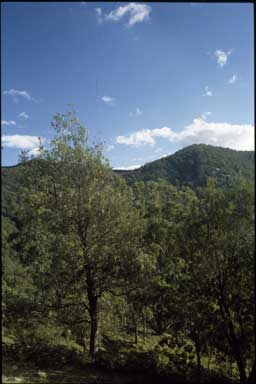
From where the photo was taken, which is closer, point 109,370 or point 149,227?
point 109,370

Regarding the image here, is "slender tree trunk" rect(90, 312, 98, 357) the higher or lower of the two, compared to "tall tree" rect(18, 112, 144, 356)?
lower

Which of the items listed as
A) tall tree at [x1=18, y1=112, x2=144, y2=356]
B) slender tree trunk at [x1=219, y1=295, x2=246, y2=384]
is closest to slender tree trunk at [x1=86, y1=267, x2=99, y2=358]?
tall tree at [x1=18, y1=112, x2=144, y2=356]

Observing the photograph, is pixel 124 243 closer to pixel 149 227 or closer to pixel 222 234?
pixel 149 227

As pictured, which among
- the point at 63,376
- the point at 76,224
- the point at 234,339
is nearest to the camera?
the point at 63,376

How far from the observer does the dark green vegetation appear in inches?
361

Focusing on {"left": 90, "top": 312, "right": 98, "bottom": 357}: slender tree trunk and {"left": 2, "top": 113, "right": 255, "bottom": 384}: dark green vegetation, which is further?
{"left": 90, "top": 312, "right": 98, "bottom": 357}: slender tree trunk

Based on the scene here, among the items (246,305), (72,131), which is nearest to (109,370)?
(246,305)

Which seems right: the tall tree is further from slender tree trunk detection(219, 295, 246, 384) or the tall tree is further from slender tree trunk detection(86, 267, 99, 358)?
slender tree trunk detection(219, 295, 246, 384)

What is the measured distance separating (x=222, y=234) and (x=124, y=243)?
331 centimetres

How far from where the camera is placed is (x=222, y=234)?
8.57 m

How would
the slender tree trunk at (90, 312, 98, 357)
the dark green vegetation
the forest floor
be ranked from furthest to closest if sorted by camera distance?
the slender tree trunk at (90, 312, 98, 357), the dark green vegetation, the forest floor

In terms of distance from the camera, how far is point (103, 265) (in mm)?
10633

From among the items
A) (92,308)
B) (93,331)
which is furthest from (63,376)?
(92,308)

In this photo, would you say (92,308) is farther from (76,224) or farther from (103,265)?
(76,224)
